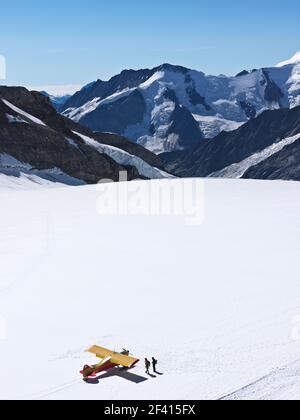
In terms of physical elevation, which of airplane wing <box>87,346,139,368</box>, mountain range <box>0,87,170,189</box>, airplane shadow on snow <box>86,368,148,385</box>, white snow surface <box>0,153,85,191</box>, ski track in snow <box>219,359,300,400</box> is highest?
mountain range <box>0,87,170,189</box>

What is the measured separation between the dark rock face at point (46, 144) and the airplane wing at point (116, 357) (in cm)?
7628

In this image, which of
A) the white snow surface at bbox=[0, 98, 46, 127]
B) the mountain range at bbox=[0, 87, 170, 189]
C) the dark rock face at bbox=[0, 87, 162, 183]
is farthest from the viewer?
the white snow surface at bbox=[0, 98, 46, 127]

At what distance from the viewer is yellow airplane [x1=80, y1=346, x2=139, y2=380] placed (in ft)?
33.7

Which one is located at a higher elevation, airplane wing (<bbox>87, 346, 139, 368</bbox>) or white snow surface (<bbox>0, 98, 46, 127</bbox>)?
white snow surface (<bbox>0, 98, 46, 127</bbox>)

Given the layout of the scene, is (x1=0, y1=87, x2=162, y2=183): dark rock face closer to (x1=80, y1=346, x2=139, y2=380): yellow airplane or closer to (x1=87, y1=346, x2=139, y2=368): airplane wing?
(x1=87, y1=346, x2=139, y2=368): airplane wing

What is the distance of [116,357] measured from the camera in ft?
34.8

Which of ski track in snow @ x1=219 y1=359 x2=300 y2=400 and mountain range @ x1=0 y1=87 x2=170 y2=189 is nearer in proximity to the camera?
ski track in snow @ x1=219 y1=359 x2=300 y2=400

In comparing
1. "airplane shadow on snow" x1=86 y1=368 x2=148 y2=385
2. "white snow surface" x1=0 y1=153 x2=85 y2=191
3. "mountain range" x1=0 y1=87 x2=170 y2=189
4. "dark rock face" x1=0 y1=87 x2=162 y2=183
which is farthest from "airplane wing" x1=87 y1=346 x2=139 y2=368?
"dark rock face" x1=0 y1=87 x2=162 y2=183

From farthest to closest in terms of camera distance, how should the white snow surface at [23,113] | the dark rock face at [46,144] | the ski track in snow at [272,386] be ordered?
the white snow surface at [23,113]
the dark rock face at [46,144]
the ski track in snow at [272,386]

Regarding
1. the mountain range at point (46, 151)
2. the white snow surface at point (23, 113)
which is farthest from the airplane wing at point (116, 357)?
the white snow surface at point (23, 113)

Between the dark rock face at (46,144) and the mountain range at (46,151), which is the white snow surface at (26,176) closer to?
the mountain range at (46,151)

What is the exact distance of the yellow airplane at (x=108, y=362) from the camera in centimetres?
1027

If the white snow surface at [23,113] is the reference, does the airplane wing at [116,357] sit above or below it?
below
